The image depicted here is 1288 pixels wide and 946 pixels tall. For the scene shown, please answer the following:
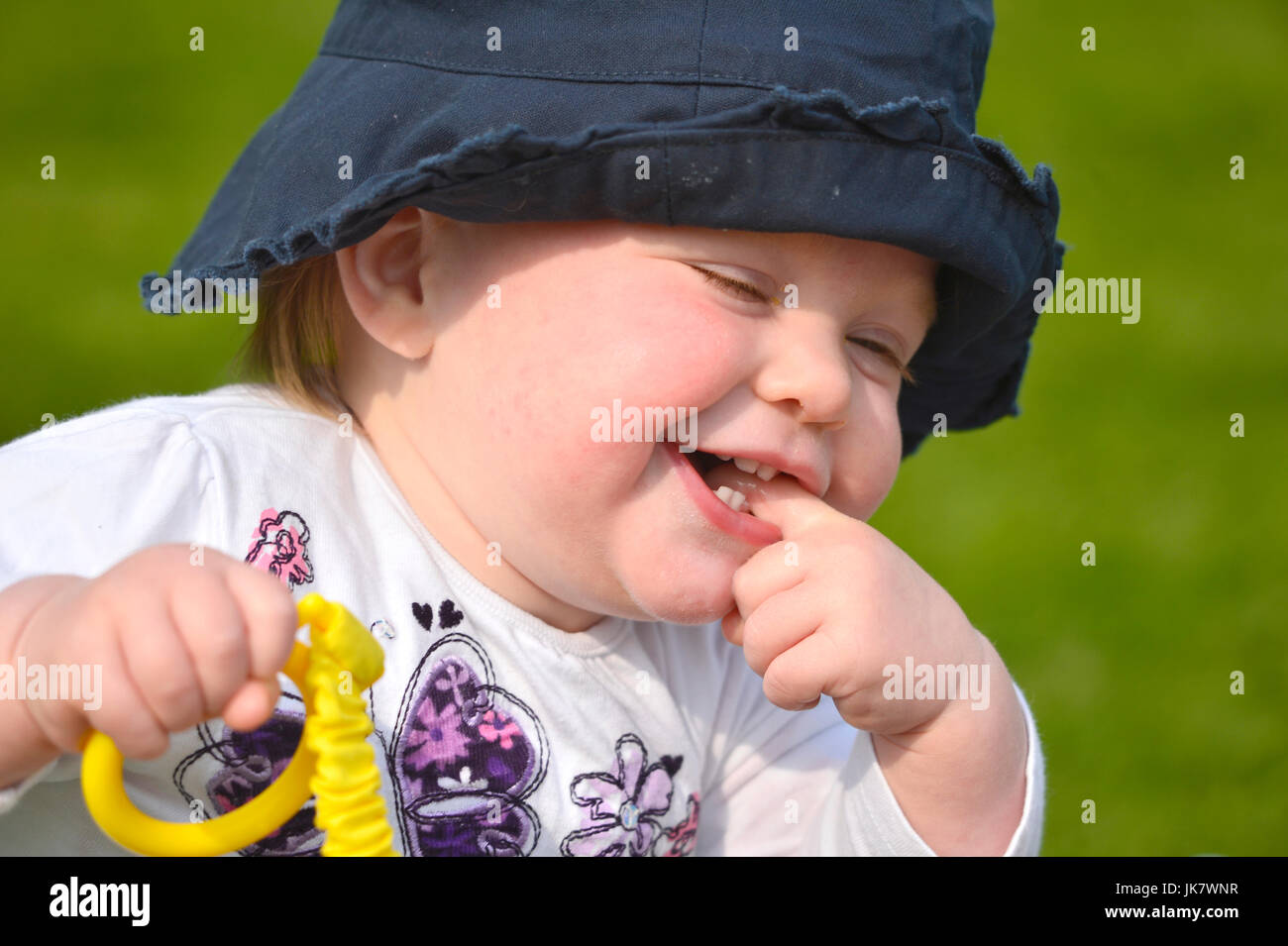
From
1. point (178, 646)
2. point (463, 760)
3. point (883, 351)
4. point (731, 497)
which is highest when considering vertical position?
point (883, 351)

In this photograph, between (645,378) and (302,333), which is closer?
(645,378)

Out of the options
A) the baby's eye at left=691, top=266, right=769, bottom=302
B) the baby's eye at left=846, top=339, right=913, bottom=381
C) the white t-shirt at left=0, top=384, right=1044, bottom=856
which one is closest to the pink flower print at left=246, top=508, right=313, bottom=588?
the white t-shirt at left=0, top=384, right=1044, bottom=856

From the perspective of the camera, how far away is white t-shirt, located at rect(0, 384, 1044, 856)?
1.22 meters

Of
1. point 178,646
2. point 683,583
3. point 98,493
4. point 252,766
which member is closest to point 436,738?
point 252,766

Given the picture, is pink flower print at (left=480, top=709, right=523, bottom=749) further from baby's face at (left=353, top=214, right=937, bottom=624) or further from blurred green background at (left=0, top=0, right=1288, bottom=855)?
blurred green background at (left=0, top=0, right=1288, bottom=855)

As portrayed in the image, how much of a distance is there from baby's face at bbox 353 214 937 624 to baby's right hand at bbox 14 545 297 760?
427mm

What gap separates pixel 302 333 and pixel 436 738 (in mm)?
489

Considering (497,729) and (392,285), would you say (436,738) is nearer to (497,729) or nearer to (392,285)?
(497,729)

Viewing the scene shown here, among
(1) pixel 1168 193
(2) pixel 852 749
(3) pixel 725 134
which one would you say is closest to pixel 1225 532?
(1) pixel 1168 193

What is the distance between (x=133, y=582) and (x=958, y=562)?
80.2 inches

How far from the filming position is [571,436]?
4.13 ft
